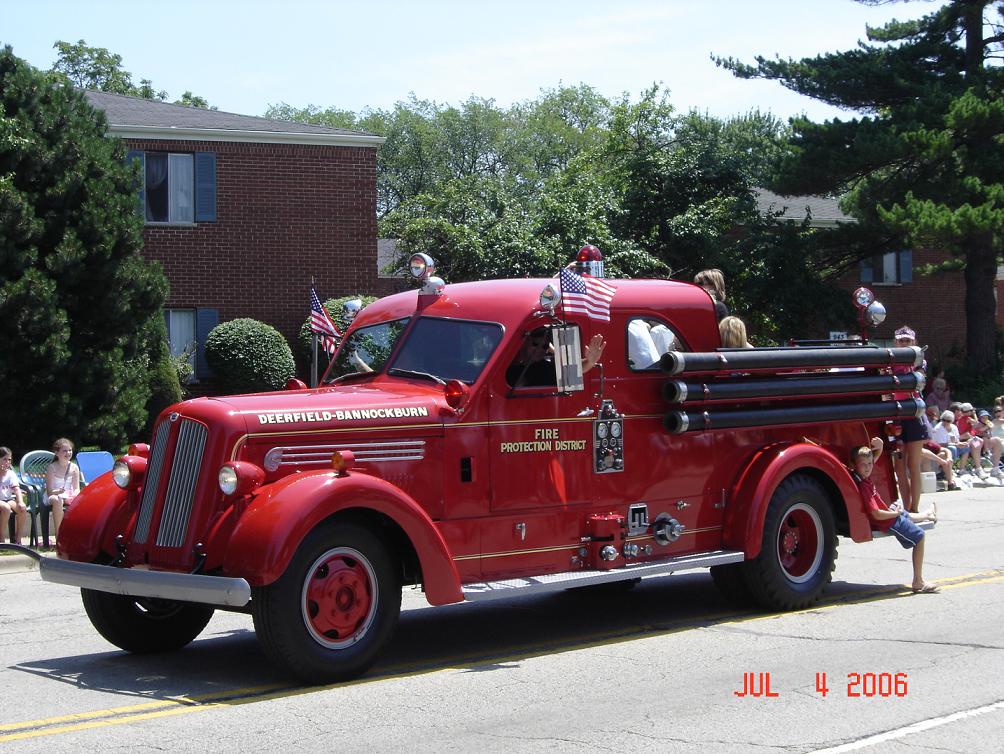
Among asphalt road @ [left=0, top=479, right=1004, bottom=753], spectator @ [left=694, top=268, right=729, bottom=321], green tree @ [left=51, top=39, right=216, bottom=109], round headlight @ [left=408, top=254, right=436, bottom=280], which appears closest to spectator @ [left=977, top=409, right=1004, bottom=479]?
asphalt road @ [left=0, top=479, right=1004, bottom=753]

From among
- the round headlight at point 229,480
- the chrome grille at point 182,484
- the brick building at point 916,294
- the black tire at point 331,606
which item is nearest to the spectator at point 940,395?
the brick building at point 916,294

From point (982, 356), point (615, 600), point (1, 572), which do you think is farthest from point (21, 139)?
point (982, 356)

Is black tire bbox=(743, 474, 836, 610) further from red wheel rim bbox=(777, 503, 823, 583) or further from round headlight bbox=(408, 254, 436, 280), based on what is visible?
round headlight bbox=(408, 254, 436, 280)

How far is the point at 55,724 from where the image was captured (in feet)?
21.3

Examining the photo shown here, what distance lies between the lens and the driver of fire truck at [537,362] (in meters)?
8.35

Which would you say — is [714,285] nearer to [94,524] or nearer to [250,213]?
[94,524]

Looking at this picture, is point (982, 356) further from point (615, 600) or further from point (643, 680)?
point (643, 680)

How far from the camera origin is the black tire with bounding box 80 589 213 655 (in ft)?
26.7

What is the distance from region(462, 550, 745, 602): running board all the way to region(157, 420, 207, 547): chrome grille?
1746 mm

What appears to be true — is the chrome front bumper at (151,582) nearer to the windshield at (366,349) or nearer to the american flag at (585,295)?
the windshield at (366,349)

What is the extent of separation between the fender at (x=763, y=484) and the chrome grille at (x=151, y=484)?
4211 mm

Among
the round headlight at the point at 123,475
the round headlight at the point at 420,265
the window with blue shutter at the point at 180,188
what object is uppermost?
the window with blue shutter at the point at 180,188

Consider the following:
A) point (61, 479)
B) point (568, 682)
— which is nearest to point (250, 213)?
point (61, 479)
